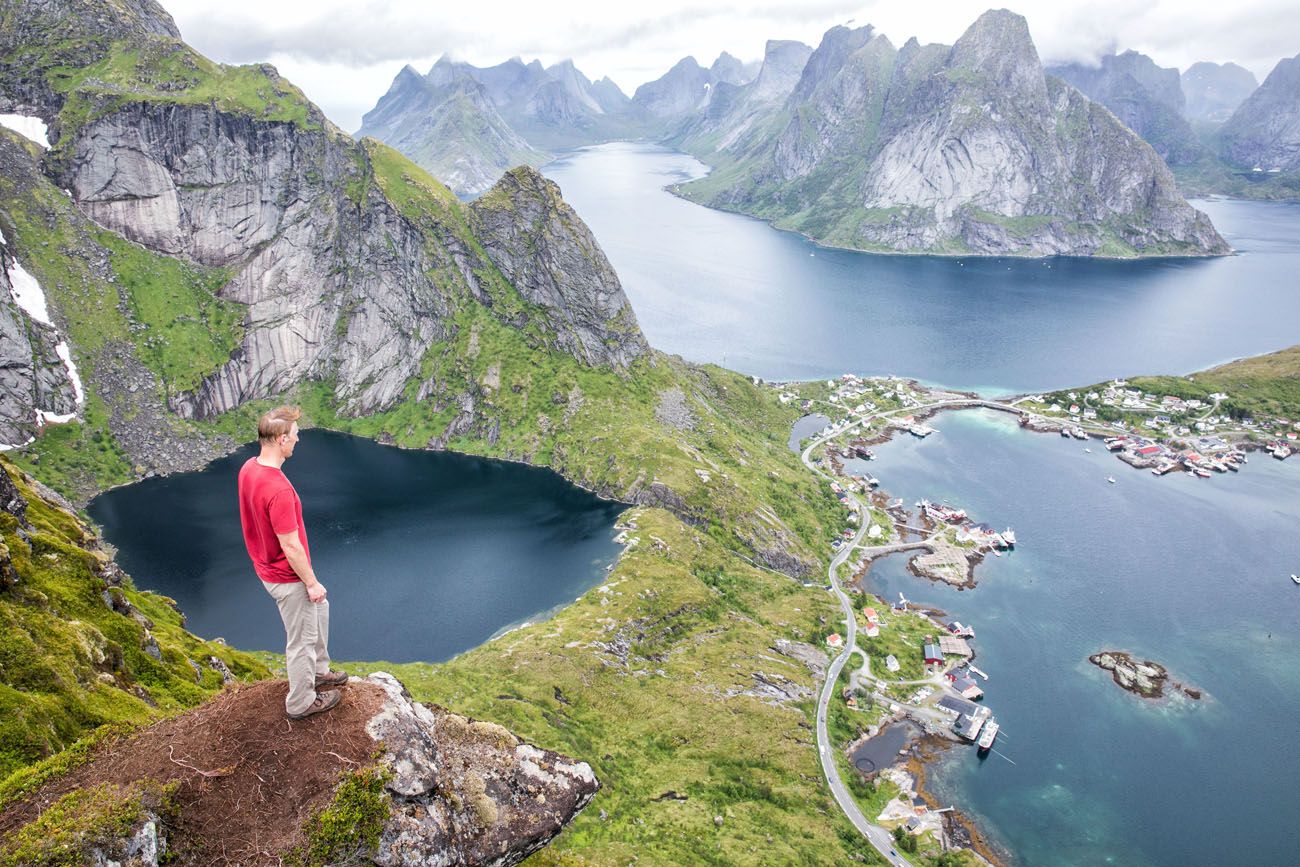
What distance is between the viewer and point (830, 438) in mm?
169625

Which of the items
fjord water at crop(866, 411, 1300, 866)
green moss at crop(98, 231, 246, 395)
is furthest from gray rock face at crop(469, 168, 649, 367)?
fjord water at crop(866, 411, 1300, 866)

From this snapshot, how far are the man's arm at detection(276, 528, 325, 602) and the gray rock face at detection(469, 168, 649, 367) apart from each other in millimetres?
141967

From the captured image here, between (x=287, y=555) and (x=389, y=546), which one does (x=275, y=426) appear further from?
(x=389, y=546)

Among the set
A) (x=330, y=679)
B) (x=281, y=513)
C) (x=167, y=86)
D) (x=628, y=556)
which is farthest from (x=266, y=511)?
(x=167, y=86)

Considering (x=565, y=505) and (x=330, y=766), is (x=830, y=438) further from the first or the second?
(x=330, y=766)

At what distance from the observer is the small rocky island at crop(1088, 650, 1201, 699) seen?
3593 inches

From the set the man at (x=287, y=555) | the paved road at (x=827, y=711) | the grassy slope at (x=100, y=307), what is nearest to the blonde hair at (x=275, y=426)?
the man at (x=287, y=555)

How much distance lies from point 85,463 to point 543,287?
92661 mm

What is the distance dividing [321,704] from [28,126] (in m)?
201

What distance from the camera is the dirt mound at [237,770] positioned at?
532 inches

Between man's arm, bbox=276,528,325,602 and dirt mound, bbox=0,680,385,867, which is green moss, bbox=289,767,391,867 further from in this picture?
man's arm, bbox=276,528,325,602

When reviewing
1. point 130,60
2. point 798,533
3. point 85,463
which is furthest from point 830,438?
point 130,60

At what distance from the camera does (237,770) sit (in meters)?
14.1

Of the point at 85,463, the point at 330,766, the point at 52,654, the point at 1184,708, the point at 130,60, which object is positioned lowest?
the point at 1184,708
